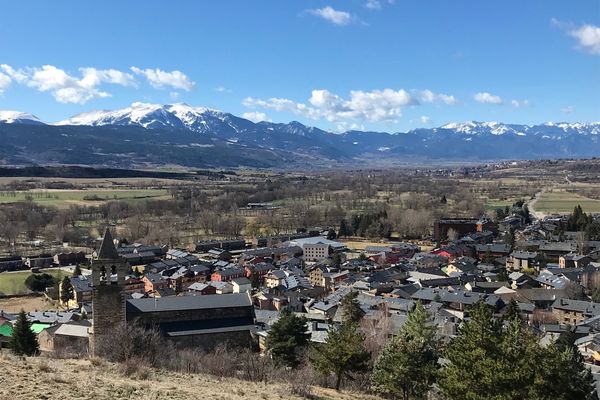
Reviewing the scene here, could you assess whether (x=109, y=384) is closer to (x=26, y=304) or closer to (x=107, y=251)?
(x=107, y=251)

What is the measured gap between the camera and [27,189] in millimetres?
139000

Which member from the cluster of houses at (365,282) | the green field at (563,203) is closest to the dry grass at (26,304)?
the cluster of houses at (365,282)

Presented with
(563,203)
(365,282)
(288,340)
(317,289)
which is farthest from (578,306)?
(563,203)

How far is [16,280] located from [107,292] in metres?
A: 41.1

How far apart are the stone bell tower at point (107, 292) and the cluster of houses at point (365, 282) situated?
46cm

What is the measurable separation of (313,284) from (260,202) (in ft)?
242

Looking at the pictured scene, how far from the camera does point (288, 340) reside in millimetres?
A: 23219

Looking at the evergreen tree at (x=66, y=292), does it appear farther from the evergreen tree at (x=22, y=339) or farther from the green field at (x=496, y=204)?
the green field at (x=496, y=204)

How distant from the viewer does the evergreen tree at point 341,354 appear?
691 inches

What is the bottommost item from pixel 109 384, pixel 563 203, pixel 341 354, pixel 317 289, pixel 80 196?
pixel 317 289

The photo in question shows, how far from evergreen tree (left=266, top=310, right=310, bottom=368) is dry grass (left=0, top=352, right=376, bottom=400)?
591cm

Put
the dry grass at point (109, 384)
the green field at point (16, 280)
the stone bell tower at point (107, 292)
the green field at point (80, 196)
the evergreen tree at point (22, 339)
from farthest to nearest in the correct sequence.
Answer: the green field at point (80, 196) < the green field at point (16, 280) < the evergreen tree at point (22, 339) < the stone bell tower at point (107, 292) < the dry grass at point (109, 384)

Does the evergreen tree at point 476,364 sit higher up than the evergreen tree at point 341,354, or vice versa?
the evergreen tree at point 476,364

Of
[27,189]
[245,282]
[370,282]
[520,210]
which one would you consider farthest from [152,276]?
[27,189]
